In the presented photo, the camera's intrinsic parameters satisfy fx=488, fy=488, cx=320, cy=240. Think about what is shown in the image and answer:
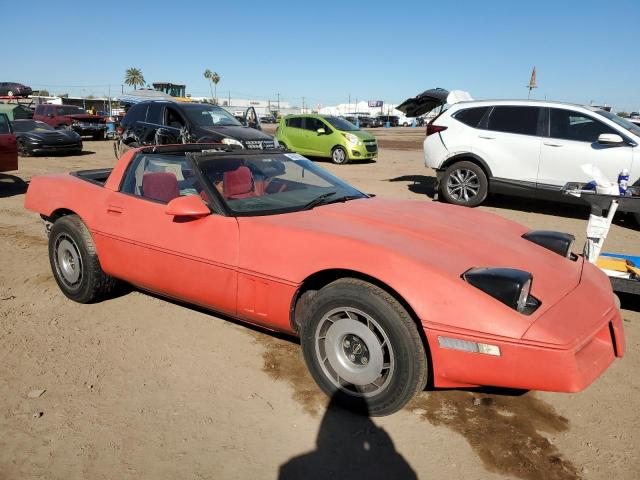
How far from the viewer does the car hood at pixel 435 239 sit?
99.1 inches

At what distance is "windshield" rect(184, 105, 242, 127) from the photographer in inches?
451

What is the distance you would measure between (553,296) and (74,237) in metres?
3.44

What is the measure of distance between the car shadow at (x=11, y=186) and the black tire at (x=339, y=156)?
8.61 m

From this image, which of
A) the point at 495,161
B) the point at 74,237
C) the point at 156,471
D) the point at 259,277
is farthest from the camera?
the point at 495,161

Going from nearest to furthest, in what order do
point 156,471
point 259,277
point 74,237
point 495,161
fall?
point 156,471 → point 259,277 → point 74,237 → point 495,161

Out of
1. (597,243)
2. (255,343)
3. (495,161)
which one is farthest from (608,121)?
(255,343)

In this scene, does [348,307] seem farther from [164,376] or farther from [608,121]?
[608,121]

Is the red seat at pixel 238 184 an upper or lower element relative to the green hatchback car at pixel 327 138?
lower

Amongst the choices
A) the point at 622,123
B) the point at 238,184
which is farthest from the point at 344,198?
the point at 622,123

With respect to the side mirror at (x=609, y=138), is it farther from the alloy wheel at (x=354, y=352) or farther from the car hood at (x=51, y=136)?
the car hood at (x=51, y=136)

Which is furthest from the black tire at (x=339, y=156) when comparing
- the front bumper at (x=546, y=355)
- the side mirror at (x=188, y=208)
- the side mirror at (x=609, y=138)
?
the front bumper at (x=546, y=355)

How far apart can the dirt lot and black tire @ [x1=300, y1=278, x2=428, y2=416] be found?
0.46ft

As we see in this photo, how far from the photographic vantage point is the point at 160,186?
139 inches

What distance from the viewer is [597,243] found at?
3930 mm
